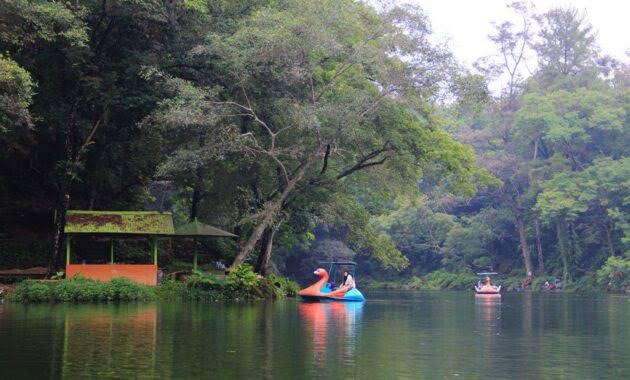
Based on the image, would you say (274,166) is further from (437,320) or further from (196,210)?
(437,320)

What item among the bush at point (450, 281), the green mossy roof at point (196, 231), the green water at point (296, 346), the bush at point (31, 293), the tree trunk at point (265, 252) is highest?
the green mossy roof at point (196, 231)

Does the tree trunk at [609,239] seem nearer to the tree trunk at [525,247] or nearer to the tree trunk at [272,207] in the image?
the tree trunk at [525,247]

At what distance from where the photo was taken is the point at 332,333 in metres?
17.2

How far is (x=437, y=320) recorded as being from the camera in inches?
891

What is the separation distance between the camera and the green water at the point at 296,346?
1124cm

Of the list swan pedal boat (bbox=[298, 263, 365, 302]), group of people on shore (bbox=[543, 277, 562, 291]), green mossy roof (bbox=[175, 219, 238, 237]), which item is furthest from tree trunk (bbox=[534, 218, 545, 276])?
green mossy roof (bbox=[175, 219, 238, 237])

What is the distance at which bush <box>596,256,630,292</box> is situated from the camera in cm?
5812

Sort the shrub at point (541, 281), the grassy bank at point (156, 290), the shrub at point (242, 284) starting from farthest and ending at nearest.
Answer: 1. the shrub at point (541, 281)
2. the shrub at point (242, 284)
3. the grassy bank at point (156, 290)

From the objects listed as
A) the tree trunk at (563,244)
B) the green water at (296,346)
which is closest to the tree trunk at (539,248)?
the tree trunk at (563,244)

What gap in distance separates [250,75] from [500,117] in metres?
45.7

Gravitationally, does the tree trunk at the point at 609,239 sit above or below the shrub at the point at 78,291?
Result: above

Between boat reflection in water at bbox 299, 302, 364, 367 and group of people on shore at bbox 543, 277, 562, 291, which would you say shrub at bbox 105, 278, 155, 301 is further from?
group of people on shore at bbox 543, 277, 562, 291

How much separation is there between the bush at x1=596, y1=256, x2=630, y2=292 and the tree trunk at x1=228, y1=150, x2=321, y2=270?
3244 cm

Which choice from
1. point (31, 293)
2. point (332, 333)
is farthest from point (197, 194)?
point (332, 333)
